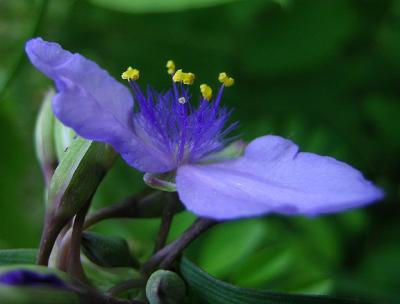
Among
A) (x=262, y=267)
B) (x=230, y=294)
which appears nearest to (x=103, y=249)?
(x=230, y=294)

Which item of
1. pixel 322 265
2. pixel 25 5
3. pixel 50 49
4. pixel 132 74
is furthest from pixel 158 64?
pixel 50 49

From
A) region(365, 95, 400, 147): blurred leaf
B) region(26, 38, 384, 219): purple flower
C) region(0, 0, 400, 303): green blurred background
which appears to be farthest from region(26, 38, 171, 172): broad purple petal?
region(365, 95, 400, 147): blurred leaf

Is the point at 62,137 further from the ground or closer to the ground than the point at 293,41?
further from the ground

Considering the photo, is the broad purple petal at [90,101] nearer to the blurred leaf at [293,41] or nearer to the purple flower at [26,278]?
the purple flower at [26,278]

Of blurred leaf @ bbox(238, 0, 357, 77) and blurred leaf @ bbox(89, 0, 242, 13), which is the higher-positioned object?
blurred leaf @ bbox(89, 0, 242, 13)

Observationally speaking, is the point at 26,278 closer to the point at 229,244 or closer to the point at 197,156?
the point at 197,156

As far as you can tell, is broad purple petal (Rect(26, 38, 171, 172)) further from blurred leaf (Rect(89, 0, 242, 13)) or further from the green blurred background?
the green blurred background
